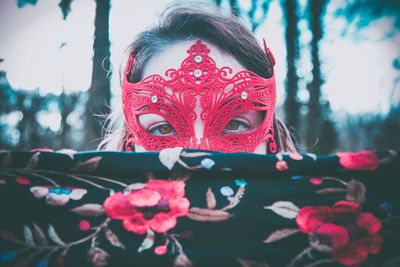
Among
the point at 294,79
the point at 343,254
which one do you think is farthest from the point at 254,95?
the point at 294,79

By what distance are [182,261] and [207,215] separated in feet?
0.36

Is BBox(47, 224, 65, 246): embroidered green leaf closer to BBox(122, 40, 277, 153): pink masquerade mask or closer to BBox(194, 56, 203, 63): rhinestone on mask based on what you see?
BBox(122, 40, 277, 153): pink masquerade mask

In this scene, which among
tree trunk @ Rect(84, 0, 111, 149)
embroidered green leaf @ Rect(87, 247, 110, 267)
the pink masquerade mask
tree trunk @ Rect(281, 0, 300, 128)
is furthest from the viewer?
tree trunk @ Rect(281, 0, 300, 128)

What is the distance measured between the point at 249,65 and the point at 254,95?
213 millimetres

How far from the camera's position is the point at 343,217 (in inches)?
24.8

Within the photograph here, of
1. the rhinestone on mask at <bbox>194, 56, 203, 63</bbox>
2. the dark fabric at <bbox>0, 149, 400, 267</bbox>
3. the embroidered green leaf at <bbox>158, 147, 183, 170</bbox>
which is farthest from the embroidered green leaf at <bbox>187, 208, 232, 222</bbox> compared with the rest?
the rhinestone on mask at <bbox>194, 56, 203, 63</bbox>

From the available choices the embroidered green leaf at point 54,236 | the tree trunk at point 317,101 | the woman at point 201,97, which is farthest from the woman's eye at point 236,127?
the tree trunk at point 317,101

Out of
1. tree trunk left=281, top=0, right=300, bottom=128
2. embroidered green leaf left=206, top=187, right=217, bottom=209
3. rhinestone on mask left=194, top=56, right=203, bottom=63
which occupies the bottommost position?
embroidered green leaf left=206, top=187, right=217, bottom=209

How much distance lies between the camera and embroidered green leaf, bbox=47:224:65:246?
61 centimetres

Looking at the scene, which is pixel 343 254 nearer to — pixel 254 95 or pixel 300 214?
pixel 300 214

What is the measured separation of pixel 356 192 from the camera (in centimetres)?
64

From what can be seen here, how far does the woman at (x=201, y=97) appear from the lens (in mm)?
1004

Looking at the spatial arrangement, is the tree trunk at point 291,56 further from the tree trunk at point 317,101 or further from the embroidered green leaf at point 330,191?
the embroidered green leaf at point 330,191

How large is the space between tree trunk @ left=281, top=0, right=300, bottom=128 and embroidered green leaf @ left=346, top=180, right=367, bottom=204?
452cm
